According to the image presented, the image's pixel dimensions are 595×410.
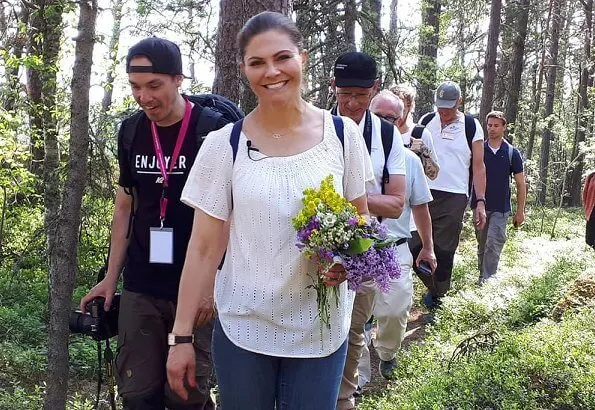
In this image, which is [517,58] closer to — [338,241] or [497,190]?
[497,190]

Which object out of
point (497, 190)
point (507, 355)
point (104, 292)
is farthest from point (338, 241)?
point (497, 190)

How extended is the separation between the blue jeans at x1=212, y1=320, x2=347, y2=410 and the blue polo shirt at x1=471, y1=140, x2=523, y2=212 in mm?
6338

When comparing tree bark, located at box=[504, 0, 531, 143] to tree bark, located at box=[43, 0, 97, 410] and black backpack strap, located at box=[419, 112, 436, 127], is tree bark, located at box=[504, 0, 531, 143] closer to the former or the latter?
black backpack strap, located at box=[419, 112, 436, 127]

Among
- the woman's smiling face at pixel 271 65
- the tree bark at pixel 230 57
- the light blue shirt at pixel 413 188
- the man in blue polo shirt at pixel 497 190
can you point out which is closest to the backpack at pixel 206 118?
the woman's smiling face at pixel 271 65

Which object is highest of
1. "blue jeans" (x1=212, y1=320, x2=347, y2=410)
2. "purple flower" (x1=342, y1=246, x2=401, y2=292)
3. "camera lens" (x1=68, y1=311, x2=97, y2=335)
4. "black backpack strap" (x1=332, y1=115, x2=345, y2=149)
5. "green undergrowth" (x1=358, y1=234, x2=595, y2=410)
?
"black backpack strap" (x1=332, y1=115, x2=345, y2=149)

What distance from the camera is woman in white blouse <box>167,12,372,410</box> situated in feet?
8.31

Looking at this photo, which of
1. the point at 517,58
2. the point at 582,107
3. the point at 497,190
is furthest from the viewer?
the point at 582,107

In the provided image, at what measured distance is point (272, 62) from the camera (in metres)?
2.57

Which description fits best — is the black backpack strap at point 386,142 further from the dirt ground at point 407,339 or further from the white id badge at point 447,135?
the white id badge at point 447,135

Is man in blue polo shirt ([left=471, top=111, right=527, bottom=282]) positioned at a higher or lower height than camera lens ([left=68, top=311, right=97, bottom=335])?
higher

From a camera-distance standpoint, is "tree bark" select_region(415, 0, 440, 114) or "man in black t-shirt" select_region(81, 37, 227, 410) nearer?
"man in black t-shirt" select_region(81, 37, 227, 410)

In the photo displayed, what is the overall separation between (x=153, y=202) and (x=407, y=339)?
14.0 feet

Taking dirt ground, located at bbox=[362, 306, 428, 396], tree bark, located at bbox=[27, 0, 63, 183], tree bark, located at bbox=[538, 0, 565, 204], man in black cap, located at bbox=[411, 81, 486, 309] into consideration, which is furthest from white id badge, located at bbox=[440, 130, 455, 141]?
tree bark, located at bbox=[538, 0, 565, 204]

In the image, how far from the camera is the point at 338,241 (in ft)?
7.90
